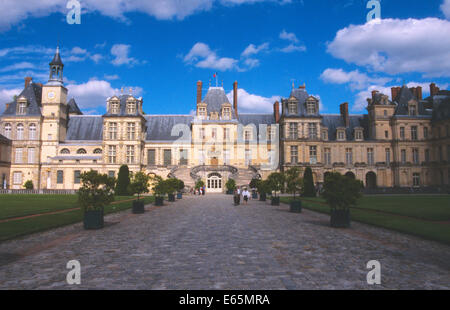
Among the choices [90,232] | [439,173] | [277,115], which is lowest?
[90,232]

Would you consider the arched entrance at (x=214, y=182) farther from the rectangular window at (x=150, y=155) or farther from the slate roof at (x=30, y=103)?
the slate roof at (x=30, y=103)

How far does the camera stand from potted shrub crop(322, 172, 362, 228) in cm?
1377

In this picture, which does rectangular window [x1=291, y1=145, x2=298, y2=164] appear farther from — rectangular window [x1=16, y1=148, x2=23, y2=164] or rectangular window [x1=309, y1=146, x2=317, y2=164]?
rectangular window [x1=16, y1=148, x2=23, y2=164]

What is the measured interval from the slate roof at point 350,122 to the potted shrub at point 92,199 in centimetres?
4842

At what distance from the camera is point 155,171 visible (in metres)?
54.2

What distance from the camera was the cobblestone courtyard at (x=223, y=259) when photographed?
6.21 meters

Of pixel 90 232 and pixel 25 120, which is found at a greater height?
pixel 25 120

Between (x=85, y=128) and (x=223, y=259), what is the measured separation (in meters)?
55.8

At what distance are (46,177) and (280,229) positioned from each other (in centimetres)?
4986

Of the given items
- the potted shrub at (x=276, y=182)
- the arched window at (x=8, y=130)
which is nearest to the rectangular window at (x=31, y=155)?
the arched window at (x=8, y=130)

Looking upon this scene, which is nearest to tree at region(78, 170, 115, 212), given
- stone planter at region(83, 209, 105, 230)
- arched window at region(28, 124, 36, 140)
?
stone planter at region(83, 209, 105, 230)
